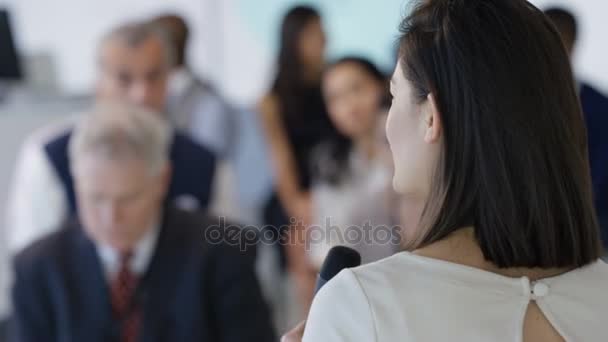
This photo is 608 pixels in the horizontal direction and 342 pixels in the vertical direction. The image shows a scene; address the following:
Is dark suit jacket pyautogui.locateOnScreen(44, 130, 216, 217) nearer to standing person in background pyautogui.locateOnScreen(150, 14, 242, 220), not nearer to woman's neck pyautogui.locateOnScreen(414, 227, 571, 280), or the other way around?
standing person in background pyautogui.locateOnScreen(150, 14, 242, 220)

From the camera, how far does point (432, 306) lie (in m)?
0.77

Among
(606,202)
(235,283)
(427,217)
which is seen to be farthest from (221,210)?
(427,217)

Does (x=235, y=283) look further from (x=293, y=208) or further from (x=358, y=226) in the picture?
(x=293, y=208)

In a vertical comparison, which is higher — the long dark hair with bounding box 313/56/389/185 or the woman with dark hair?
the woman with dark hair

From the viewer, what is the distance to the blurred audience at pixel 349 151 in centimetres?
272

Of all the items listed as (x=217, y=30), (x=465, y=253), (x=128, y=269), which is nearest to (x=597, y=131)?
(x=128, y=269)

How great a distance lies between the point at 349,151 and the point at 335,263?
2.07 metres

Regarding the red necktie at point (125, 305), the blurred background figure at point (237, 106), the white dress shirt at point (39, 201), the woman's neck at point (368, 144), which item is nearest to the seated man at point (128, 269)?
the red necktie at point (125, 305)

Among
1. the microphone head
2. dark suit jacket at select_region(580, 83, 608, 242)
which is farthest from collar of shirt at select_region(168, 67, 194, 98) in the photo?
the microphone head

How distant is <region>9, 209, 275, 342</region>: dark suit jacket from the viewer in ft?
5.83

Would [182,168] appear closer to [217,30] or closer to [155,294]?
[155,294]

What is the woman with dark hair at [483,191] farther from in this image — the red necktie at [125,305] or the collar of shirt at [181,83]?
the collar of shirt at [181,83]

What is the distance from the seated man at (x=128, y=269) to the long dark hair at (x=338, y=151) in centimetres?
104
